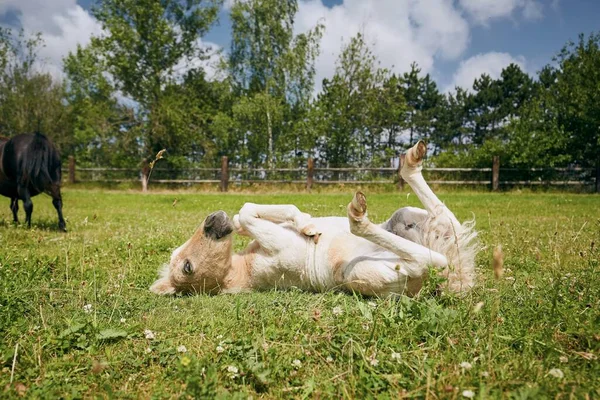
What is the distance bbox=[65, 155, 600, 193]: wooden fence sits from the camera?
74.7 ft

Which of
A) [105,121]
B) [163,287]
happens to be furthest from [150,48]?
[163,287]

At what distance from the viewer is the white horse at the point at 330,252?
299 centimetres

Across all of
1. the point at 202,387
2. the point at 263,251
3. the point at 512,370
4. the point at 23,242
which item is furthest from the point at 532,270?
the point at 23,242

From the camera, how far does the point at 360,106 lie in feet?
108

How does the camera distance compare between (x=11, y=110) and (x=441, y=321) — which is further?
(x=11, y=110)

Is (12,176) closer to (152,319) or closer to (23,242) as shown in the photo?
(23,242)

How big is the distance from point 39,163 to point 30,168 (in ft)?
0.58

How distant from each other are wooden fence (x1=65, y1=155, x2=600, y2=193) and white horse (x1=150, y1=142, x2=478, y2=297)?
17.2 metres

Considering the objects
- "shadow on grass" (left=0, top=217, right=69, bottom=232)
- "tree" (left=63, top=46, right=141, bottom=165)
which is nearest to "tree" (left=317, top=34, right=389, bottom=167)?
"tree" (left=63, top=46, right=141, bottom=165)

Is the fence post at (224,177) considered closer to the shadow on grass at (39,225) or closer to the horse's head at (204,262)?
the shadow on grass at (39,225)

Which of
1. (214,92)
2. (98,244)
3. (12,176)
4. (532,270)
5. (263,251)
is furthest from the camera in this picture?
(214,92)

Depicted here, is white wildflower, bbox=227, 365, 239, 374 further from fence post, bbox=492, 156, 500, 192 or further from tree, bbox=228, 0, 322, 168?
tree, bbox=228, 0, 322, 168

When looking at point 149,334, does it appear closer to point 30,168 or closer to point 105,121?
point 30,168

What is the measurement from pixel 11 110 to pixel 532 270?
4415cm
